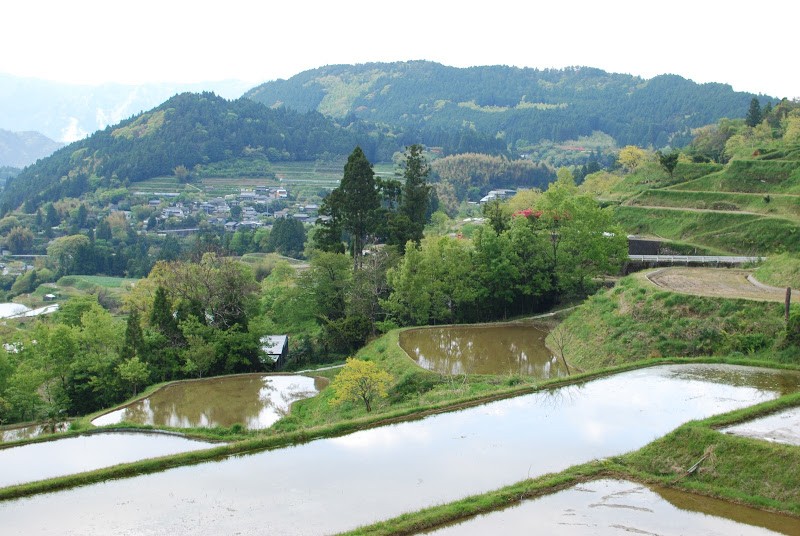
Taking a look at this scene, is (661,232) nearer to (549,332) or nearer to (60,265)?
(549,332)

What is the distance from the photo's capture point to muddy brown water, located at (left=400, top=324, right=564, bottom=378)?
75.5ft

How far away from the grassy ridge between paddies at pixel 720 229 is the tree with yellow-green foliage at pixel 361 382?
2335 cm

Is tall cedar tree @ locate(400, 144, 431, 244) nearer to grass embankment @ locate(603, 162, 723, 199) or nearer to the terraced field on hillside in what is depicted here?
the terraced field on hillside

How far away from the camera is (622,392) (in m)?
18.7

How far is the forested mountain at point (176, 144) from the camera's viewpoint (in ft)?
386

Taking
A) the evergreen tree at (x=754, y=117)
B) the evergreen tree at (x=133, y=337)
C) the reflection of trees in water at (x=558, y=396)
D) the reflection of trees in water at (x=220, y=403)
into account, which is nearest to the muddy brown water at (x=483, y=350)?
the reflection of trees in water at (x=558, y=396)

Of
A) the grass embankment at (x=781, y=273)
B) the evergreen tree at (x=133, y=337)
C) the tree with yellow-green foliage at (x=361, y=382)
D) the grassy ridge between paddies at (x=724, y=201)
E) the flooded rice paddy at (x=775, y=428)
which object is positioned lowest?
the evergreen tree at (x=133, y=337)

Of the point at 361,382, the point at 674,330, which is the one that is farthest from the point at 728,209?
the point at 361,382

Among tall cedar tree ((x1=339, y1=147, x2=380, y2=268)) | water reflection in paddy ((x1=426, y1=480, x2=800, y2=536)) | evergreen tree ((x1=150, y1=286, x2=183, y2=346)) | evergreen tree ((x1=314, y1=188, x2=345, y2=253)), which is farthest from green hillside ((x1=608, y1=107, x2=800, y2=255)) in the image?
water reflection in paddy ((x1=426, y1=480, x2=800, y2=536))

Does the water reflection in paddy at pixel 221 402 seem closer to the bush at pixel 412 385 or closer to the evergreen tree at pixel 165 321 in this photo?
the evergreen tree at pixel 165 321

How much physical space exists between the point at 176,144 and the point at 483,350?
108 metres

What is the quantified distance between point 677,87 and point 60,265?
167 metres

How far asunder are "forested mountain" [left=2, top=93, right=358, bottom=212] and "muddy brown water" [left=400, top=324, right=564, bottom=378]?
99253 millimetres

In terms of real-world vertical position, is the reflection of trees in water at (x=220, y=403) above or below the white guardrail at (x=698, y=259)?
below
